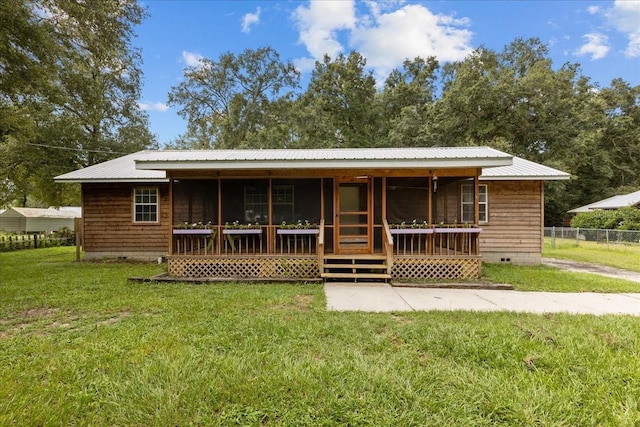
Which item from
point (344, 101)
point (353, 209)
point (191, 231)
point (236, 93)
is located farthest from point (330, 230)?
point (236, 93)

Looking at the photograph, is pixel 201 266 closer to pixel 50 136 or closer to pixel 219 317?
pixel 219 317

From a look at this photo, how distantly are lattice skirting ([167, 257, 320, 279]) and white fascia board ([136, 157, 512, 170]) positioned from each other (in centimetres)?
224

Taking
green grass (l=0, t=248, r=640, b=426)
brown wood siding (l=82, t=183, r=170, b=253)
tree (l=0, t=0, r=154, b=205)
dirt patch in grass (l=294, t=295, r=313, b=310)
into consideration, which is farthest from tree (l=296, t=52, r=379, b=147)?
green grass (l=0, t=248, r=640, b=426)

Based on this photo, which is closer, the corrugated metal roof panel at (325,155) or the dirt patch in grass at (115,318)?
the dirt patch in grass at (115,318)

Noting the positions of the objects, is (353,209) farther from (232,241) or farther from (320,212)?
(232,241)

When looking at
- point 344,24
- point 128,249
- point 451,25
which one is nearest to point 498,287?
point 128,249

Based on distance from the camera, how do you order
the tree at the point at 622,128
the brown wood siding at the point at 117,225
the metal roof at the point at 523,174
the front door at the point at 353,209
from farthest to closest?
the tree at the point at 622,128 < the brown wood siding at the point at 117,225 < the metal roof at the point at 523,174 < the front door at the point at 353,209

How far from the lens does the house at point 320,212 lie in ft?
24.9

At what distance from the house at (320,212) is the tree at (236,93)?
49.9 feet

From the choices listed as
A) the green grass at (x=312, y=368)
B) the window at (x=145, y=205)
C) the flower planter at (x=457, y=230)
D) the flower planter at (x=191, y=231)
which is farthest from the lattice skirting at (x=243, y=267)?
the window at (x=145, y=205)

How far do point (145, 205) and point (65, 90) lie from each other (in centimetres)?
641

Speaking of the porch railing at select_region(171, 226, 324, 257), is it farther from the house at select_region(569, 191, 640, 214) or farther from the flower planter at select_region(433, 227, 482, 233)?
the house at select_region(569, 191, 640, 214)

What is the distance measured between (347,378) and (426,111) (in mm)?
25849

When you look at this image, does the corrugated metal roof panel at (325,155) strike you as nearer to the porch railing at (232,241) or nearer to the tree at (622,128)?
the porch railing at (232,241)
